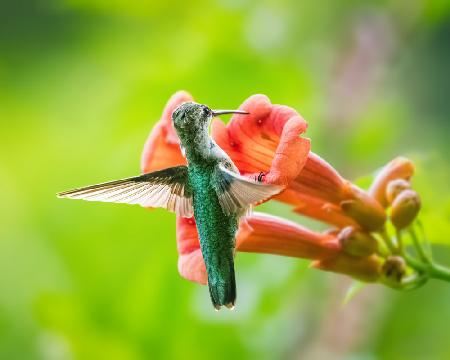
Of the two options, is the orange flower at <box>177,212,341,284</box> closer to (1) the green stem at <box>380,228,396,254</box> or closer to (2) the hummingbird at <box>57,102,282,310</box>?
(2) the hummingbird at <box>57,102,282,310</box>

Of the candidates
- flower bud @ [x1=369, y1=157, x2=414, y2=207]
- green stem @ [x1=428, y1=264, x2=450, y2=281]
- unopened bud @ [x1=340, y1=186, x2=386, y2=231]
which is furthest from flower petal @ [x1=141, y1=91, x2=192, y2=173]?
green stem @ [x1=428, y1=264, x2=450, y2=281]

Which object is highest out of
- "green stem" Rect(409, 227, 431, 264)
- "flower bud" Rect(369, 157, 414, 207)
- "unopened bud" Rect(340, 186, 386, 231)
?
"flower bud" Rect(369, 157, 414, 207)

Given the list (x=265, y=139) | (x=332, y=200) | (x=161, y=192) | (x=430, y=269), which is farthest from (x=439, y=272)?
(x=161, y=192)

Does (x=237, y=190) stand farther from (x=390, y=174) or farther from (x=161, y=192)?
(x=390, y=174)

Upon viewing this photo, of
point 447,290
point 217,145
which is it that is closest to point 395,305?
point 447,290

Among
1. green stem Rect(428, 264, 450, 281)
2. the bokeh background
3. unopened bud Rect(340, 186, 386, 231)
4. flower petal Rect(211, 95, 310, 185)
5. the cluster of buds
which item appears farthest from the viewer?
the bokeh background

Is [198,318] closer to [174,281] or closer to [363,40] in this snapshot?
[174,281]
